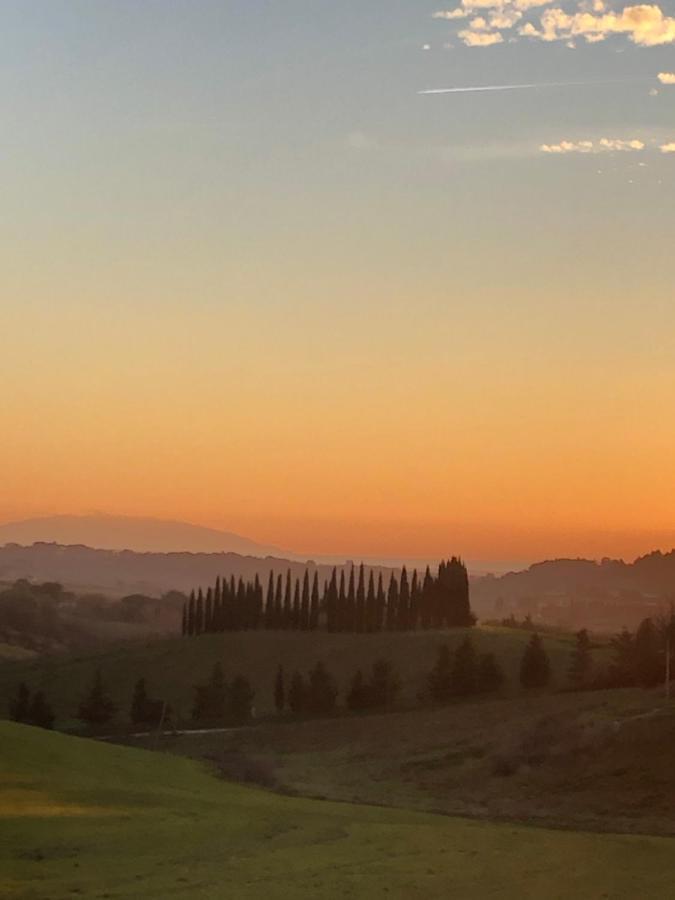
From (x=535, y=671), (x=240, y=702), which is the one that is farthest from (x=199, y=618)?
(x=535, y=671)

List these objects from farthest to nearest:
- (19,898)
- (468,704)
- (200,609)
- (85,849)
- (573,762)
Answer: (200,609)
(468,704)
(573,762)
(85,849)
(19,898)

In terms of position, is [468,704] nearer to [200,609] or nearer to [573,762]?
[573,762]

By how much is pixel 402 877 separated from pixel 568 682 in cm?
6211

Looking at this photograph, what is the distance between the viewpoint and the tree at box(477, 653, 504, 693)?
85.9 metres

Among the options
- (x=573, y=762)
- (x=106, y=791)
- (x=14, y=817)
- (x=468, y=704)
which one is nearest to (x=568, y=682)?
(x=468, y=704)

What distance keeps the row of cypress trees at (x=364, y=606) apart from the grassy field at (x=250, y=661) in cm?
306

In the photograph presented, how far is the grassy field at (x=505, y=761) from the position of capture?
4103cm

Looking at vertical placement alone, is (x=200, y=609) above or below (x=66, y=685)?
above

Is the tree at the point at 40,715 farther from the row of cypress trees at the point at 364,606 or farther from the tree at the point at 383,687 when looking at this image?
the row of cypress trees at the point at 364,606

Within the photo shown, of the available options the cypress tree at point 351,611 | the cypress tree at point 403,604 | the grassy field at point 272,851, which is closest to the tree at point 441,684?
the cypress tree at point 403,604

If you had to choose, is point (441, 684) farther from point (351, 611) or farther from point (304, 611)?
point (304, 611)

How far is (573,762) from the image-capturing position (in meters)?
46.0

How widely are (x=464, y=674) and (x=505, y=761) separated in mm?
37473

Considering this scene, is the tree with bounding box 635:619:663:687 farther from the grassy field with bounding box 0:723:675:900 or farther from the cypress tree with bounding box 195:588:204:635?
the cypress tree with bounding box 195:588:204:635
